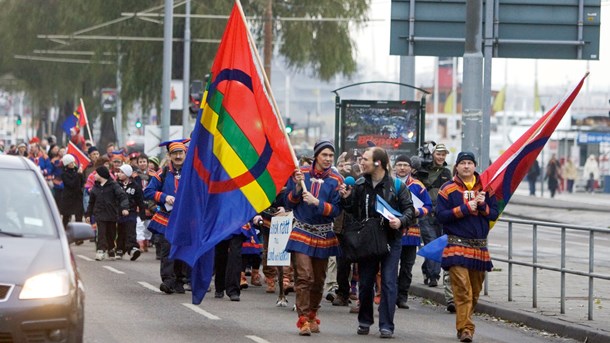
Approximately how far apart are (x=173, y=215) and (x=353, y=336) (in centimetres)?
203

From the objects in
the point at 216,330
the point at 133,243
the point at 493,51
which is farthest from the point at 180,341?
the point at 133,243

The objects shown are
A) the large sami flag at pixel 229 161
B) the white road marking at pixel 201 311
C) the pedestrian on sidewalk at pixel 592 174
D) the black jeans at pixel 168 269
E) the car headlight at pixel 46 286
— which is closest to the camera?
the car headlight at pixel 46 286

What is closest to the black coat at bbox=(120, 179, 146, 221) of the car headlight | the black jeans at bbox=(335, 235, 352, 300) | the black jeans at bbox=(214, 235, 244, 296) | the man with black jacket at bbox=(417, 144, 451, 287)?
the black jeans at bbox=(214, 235, 244, 296)

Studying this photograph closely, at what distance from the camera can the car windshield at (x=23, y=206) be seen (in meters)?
10.0

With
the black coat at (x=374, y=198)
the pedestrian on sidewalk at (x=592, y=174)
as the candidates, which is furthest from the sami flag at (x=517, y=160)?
the pedestrian on sidewalk at (x=592, y=174)

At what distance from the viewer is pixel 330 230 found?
1352 cm

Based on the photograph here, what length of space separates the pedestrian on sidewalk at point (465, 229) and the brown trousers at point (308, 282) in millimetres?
1155

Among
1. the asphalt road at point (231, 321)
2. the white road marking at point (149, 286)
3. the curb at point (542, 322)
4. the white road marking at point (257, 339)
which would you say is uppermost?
the curb at point (542, 322)

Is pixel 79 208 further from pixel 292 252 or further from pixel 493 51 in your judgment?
pixel 292 252

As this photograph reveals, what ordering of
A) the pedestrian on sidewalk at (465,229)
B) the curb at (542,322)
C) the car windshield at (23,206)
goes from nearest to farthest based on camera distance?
the car windshield at (23,206)
the curb at (542,322)
the pedestrian on sidewalk at (465,229)

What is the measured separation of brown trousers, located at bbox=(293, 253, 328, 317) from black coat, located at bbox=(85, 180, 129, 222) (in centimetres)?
980

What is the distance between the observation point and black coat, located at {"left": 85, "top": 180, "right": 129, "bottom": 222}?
75.4 ft

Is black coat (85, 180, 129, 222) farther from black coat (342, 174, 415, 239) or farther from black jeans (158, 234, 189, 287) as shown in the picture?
black coat (342, 174, 415, 239)

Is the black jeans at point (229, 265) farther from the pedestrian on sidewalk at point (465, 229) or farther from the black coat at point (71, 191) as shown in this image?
the black coat at point (71, 191)
